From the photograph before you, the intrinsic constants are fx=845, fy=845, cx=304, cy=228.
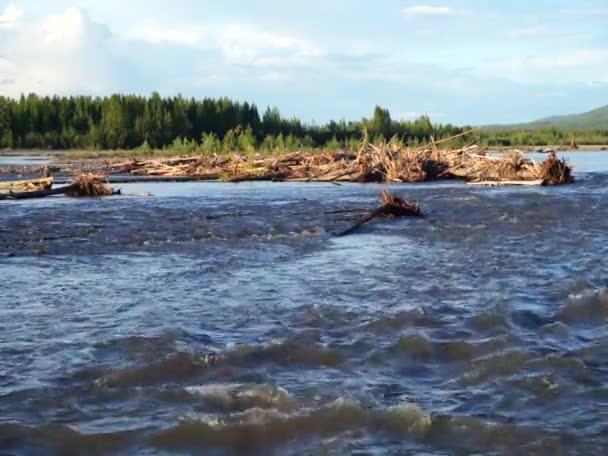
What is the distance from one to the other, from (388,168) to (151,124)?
57294mm

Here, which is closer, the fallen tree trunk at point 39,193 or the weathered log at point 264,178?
the fallen tree trunk at point 39,193

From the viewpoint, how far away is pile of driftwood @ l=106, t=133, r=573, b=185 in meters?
30.9

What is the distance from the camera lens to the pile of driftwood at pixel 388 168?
3092 centimetres

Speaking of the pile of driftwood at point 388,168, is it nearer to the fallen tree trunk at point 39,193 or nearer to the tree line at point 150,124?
the fallen tree trunk at point 39,193

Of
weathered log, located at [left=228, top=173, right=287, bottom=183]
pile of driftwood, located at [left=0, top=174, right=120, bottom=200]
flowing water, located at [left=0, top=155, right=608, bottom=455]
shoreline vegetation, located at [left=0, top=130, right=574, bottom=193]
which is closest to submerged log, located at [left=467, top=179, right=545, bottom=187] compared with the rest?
shoreline vegetation, located at [left=0, top=130, right=574, bottom=193]

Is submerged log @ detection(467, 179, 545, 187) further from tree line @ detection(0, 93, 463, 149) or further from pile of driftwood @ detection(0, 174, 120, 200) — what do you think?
tree line @ detection(0, 93, 463, 149)

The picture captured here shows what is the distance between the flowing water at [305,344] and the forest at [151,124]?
224 ft

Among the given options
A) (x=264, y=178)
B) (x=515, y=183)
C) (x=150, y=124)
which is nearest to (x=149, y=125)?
(x=150, y=124)

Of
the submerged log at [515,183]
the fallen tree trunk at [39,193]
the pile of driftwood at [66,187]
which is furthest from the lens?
the submerged log at [515,183]

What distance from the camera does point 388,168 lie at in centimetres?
3403

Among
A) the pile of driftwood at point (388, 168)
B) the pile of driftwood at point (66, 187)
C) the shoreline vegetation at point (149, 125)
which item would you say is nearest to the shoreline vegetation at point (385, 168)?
the pile of driftwood at point (388, 168)

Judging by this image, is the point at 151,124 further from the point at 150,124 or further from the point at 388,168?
the point at 388,168

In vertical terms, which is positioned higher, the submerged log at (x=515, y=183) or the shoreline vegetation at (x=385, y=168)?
the shoreline vegetation at (x=385, y=168)

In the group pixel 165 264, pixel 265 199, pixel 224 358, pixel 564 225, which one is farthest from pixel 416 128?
pixel 224 358
